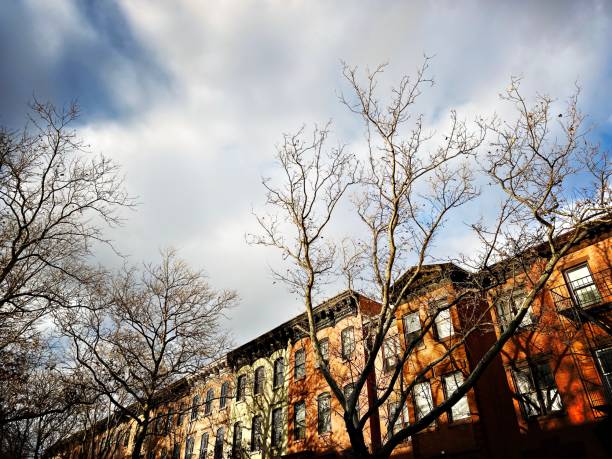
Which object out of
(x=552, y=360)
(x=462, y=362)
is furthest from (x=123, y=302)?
(x=552, y=360)

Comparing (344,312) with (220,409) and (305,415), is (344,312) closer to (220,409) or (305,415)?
(305,415)

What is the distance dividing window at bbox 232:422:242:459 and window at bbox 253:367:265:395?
2352 mm

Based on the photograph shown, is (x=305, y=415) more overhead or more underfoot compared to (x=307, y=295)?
more underfoot

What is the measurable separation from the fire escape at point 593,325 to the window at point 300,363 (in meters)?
14.2

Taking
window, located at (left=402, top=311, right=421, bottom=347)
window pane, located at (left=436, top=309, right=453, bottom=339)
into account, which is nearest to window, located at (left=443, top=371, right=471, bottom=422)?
window pane, located at (left=436, top=309, right=453, bottom=339)

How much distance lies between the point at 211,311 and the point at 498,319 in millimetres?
14474

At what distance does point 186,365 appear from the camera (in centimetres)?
2275

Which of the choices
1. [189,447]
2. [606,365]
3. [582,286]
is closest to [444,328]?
[582,286]

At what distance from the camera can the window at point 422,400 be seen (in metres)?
19.5

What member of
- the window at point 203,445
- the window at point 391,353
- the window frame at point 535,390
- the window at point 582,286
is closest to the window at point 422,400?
the window at point 391,353

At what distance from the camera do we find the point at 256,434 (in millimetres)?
26953

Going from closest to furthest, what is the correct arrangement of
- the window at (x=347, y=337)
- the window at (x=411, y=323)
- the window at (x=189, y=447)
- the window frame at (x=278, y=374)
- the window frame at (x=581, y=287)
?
the window frame at (x=581, y=287) < the window at (x=411, y=323) < the window at (x=347, y=337) < the window frame at (x=278, y=374) < the window at (x=189, y=447)

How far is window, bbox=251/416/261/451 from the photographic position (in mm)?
26500

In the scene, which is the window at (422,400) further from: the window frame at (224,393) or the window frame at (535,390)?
the window frame at (224,393)
